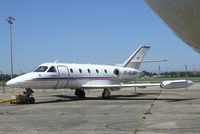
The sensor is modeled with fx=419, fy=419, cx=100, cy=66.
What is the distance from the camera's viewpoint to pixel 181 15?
3051 mm

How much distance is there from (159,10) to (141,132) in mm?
7861

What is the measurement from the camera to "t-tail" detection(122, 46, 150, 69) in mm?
32941

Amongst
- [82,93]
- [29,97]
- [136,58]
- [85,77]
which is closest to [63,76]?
[85,77]

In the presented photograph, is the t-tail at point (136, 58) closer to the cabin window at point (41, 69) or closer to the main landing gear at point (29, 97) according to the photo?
the cabin window at point (41, 69)

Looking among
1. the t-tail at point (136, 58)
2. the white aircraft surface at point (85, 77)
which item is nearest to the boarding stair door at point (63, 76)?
the white aircraft surface at point (85, 77)

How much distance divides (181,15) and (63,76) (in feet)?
76.8

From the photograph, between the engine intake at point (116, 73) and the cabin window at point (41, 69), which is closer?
the cabin window at point (41, 69)

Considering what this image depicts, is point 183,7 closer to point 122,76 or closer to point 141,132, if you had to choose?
point 141,132

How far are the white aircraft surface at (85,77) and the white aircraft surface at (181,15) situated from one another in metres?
21.0

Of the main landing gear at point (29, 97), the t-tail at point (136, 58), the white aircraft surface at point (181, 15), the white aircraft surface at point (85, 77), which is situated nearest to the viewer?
the white aircraft surface at point (181, 15)

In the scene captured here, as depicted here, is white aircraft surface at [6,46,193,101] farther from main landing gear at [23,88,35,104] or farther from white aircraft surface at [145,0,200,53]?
white aircraft surface at [145,0,200,53]

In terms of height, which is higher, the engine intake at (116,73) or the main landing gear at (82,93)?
the engine intake at (116,73)

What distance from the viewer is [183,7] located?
9.58ft

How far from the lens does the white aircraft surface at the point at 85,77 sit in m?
24.3
